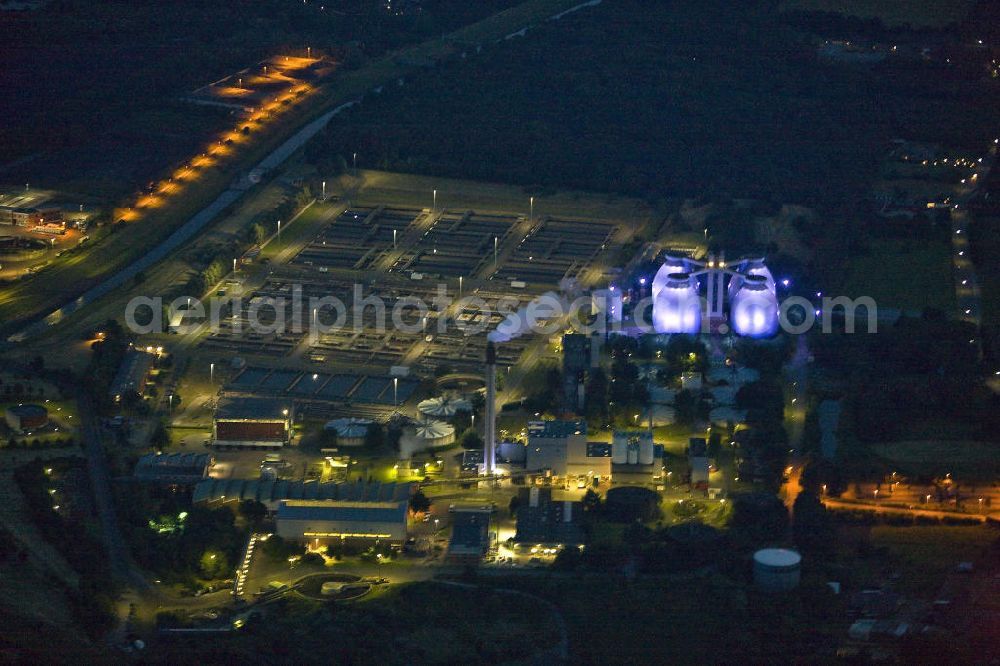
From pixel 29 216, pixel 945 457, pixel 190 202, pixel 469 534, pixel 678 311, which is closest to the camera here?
pixel 469 534

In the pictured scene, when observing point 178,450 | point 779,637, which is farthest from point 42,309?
point 779,637

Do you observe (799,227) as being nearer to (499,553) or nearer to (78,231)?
(78,231)

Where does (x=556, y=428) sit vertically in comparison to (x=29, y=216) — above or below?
below

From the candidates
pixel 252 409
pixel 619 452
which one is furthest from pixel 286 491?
pixel 619 452

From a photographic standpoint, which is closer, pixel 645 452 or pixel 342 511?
pixel 342 511

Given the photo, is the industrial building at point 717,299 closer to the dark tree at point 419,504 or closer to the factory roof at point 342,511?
the dark tree at point 419,504

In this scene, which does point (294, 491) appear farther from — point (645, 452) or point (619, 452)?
point (645, 452)

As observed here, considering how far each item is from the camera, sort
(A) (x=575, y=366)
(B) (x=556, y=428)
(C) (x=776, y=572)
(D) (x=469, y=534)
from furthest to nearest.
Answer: (A) (x=575, y=366) → (B) (x=556, y=428) → (D) (x=469, y=534) → (C) (x=776, y=572)

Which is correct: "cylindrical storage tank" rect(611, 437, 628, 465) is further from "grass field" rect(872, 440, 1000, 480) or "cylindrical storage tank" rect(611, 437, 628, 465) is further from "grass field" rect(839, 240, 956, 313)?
"grass field" rect(839, 240, 956, 313)
